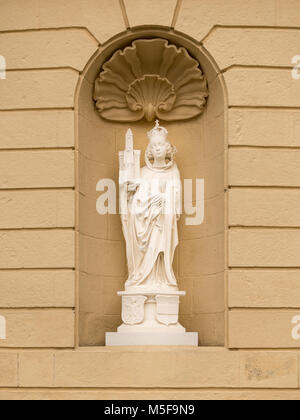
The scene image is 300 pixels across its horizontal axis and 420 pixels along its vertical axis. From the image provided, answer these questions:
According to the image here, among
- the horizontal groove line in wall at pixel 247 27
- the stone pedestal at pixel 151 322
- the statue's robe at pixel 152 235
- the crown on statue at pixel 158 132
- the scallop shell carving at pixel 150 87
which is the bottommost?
the stone pedestal at pixel 151 322

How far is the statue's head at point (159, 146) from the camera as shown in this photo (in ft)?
34.4

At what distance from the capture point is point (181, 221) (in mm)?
10773

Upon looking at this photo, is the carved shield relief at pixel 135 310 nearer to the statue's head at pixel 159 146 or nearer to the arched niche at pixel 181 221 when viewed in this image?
the arched niche at pixel 181 221

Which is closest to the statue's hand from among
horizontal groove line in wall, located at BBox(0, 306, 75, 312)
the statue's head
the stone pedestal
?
the statue's head

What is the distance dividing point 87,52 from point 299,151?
8.15 feet

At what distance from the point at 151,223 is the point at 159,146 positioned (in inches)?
33.6

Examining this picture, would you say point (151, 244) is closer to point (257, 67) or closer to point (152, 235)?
point (152, 235)

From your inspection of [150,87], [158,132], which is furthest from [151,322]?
[150,87]

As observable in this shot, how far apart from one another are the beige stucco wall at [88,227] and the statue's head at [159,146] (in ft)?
2.47

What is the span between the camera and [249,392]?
9719mm

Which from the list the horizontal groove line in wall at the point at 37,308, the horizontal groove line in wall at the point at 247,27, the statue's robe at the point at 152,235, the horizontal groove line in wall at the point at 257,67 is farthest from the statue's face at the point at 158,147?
the horizontal groove line in wall at the point at 37,308

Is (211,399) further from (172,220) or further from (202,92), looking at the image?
(202,92)

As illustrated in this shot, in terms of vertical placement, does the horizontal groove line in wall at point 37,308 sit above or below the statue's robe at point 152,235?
below

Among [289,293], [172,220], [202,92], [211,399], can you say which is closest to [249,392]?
[211,399]
